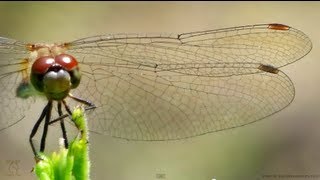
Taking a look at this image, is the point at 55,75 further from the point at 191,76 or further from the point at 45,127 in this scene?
the point at 191,76

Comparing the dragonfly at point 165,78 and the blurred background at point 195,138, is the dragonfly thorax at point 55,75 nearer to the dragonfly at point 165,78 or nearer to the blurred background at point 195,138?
the dragonfly at point 165,78

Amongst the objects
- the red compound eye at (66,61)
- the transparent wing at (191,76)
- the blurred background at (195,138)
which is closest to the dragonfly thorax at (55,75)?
the red compound eye at (66,61)

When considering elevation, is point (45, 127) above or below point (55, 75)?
below

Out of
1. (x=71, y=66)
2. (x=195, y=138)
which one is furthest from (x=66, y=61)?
(x=195, y=138)

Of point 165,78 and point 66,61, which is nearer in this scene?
point 66,61

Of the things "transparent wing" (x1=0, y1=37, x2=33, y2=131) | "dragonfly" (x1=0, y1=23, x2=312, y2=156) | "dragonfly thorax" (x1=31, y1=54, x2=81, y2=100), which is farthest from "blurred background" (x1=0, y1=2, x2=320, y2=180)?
"dragonfly thorax" (x1=31, y1=54, x2=81, y2=100)

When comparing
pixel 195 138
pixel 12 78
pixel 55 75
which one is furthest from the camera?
pixel 195 138

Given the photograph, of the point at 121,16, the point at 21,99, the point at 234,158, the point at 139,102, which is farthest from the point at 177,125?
the point at 121,16
